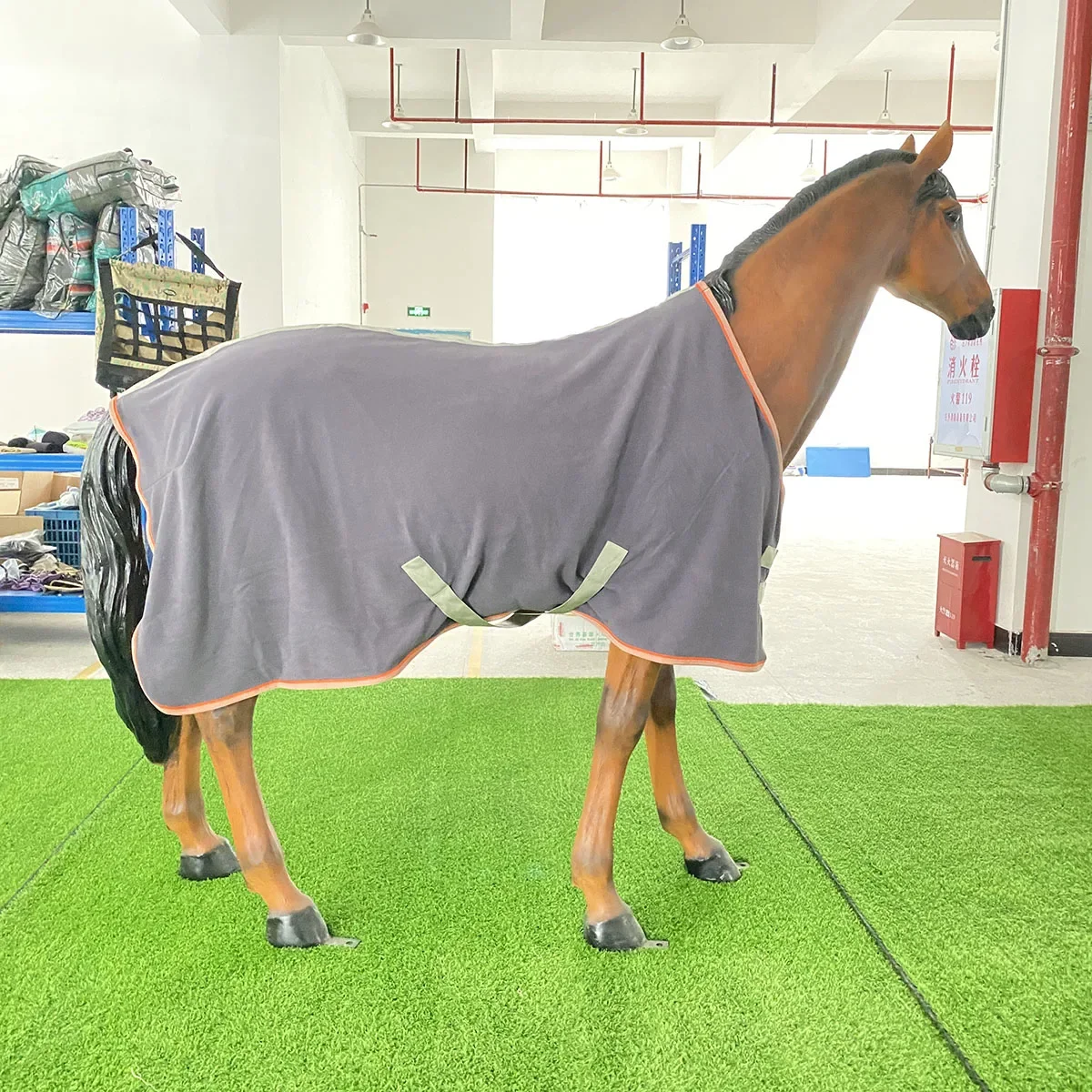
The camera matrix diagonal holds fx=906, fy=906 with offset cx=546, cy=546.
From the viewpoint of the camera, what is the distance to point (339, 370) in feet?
5.05

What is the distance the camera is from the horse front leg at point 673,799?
1.92 meters

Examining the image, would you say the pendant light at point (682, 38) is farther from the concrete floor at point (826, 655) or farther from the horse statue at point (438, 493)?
the horse statue at point (438, 493)

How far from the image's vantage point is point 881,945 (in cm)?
166

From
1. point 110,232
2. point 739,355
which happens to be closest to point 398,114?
point 110,232

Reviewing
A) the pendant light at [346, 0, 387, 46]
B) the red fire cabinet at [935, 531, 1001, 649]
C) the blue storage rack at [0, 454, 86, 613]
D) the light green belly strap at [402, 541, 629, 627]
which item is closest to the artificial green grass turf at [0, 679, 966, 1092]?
the light green belly strap at [402, 541, 629, 627]

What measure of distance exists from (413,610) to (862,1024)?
0.99 meters

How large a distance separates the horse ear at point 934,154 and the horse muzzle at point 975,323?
34 centimetres

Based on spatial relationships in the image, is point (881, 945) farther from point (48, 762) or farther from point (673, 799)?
point (48, 762)

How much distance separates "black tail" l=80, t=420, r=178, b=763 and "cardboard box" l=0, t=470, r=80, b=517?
3.00 metres

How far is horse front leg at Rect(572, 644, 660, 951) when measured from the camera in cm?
166

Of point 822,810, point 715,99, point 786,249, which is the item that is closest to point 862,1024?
point 822,810

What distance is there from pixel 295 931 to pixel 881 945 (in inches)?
42.3

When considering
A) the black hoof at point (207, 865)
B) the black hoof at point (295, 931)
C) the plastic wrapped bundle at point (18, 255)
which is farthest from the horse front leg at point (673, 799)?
the plastic wrapped bundle at point (18, 255)

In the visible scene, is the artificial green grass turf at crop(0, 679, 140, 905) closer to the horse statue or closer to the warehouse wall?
the horse statue
